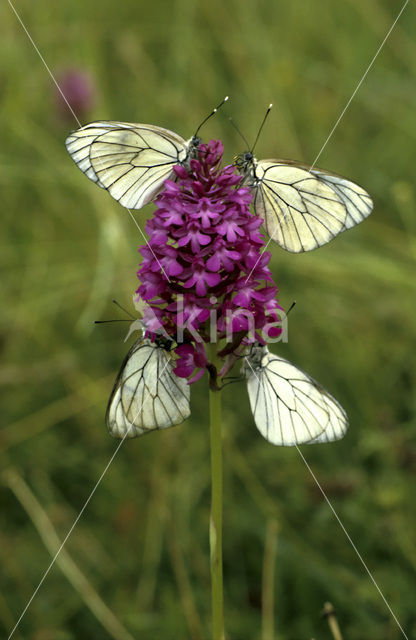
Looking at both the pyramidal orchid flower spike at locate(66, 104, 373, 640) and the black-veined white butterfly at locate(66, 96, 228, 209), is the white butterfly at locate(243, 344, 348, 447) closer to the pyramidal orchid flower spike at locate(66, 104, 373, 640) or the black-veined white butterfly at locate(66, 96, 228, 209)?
the pyramidal orchid flower spike at locate(66, 104, 373, 640)

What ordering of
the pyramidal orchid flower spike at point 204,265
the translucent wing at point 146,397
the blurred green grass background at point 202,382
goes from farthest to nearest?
the blurred green grass background at point 202,382 → the translucent wing at point 146,397 → the pyramidal orchid flower spike at point 204,265

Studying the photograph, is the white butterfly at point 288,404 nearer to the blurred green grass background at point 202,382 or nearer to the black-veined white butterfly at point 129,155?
the black-veined white butterfly at point 129,155

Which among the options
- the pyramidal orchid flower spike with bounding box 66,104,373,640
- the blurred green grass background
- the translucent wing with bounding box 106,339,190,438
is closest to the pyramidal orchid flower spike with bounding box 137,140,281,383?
the pyramidal orchid flower spike with bounding box 66,104,373,640

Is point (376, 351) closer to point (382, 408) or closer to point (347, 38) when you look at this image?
point (382, 408)

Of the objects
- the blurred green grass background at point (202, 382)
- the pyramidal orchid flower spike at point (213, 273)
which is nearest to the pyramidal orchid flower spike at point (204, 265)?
the pyramidal orchid flower spike at point (213, 273)

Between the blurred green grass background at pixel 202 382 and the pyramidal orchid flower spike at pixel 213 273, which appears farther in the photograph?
the blurred green grass background at pixel 202 382

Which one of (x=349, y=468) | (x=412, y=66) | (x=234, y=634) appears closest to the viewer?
(x=234, y=634)

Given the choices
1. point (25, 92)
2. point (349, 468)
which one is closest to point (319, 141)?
point (25, 92)
